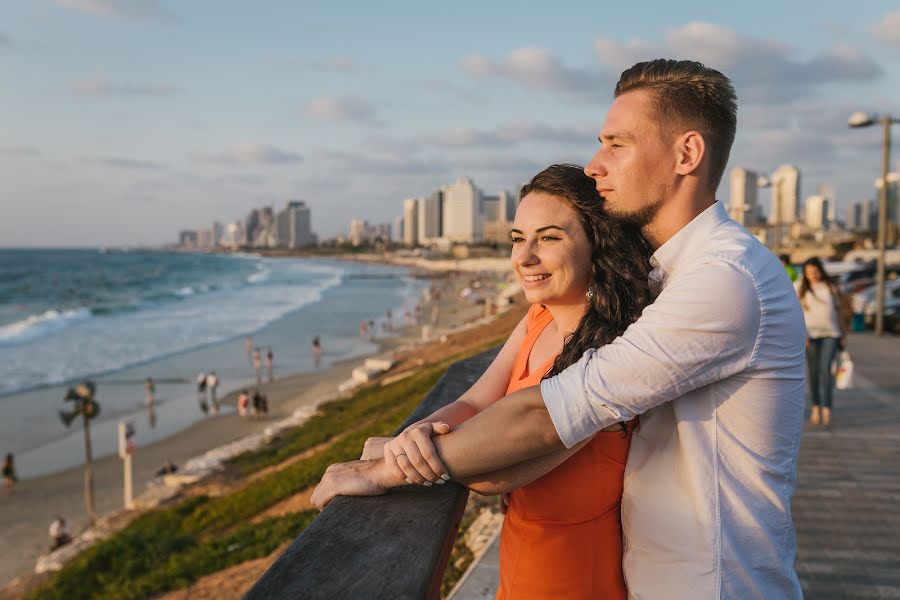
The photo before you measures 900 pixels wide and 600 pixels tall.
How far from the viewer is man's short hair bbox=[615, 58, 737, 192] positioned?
1.67 metres

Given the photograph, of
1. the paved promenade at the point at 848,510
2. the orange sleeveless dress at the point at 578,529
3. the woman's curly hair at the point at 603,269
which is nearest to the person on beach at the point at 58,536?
the paved promenade at the point at 848,510

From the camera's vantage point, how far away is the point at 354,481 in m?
1.71

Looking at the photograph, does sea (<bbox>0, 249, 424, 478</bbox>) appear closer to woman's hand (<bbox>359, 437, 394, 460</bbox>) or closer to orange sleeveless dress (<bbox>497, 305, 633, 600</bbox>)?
woman's hand (<bbox>359, 437, 394, 460</bbox>)

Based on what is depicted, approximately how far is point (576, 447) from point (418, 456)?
371 mm

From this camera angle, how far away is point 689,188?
1.73m

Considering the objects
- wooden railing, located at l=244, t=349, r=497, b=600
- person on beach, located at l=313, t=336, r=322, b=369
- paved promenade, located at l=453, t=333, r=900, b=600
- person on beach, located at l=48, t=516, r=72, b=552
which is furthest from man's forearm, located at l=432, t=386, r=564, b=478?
person on beach, located at l=313, t=336, r=322, b=369

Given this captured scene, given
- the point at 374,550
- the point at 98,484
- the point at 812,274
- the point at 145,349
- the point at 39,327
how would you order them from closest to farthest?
the point at 374,550
the point at 812,274
the point at 98,484
the point at 145,349
the point at 39,327

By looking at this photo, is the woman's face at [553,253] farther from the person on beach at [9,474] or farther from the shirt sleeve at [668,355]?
the person on beach at [9,474]

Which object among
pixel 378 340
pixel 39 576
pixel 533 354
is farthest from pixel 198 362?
pixel 533 354

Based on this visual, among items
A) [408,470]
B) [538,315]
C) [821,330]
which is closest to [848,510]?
[821,330]

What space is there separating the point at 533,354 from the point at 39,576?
922cm

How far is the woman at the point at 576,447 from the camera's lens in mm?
1650

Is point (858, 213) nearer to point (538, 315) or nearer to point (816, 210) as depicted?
point (816, 210)

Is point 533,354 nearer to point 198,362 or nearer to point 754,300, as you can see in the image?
point 754,300
